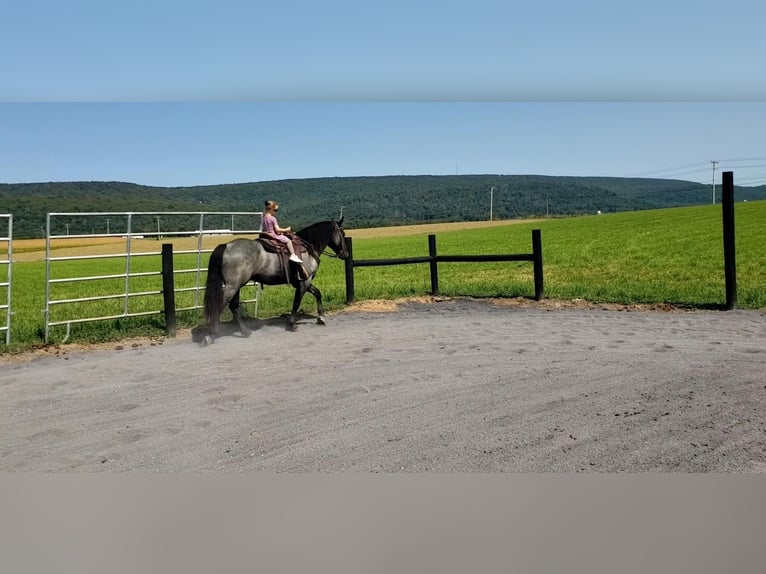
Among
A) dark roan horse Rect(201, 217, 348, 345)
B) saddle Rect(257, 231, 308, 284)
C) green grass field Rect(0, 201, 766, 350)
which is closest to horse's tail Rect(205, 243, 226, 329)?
dark roan horse Rect(201, 217, 348, 345)

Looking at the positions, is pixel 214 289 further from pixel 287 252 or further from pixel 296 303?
pixel 296 303

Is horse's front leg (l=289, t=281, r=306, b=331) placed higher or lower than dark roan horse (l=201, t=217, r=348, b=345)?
lower

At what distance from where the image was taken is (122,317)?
27.3 ft

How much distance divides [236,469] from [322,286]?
31.7 feet

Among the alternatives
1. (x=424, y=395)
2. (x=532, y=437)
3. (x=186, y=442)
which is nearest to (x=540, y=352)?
→ (x=424, y=395)

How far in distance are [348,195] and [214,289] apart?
2.03 meters

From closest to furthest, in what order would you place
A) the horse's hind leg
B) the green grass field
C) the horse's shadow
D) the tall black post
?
the horse's shadow → the horse's hind leg → the tall black post → the green grass field

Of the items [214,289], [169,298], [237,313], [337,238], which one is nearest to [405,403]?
[214,289]

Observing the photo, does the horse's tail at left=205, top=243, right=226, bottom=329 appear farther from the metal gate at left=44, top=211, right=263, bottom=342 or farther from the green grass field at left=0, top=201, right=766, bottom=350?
the green grass field at left=0, top=201, right=766, bottom=350

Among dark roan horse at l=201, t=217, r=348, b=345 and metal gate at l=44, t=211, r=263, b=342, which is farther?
metal gate at l=44, t=211, r=263, b=342

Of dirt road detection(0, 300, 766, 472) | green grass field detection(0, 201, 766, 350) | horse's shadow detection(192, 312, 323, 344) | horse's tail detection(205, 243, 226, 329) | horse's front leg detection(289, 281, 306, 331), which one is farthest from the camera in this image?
green grass field detection(0, 201, 766, 350)

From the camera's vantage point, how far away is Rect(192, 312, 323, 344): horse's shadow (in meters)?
7.30

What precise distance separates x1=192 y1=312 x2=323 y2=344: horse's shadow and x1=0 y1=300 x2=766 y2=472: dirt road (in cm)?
17

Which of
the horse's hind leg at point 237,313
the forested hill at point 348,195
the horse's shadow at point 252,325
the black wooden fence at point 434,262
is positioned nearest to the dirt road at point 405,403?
the horse's shadow at point 252,325
